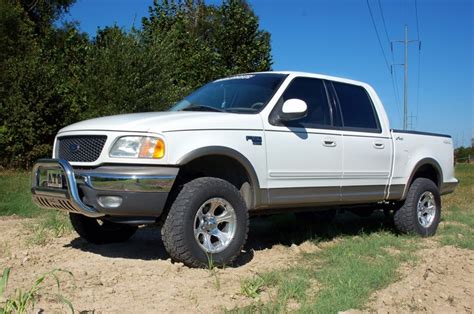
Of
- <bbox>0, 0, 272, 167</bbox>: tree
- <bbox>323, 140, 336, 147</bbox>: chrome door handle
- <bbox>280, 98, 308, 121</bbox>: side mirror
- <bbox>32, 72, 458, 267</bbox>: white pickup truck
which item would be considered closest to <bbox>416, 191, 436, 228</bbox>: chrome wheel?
<bbox>32, 72, 458, 267</bbox>: white pickup truck

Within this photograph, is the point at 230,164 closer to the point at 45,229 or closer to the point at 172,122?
the point at 172,122

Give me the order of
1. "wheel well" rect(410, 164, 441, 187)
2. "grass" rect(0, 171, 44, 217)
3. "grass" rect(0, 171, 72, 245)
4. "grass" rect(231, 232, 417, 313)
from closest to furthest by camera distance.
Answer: "grass" rect(231, 232, 417, 313) → "grass" rect(0, 171, 72, 245) → "wheel well" rect(410, 164, 441, 187) → "grass" rect(0, 171, 44, 217)

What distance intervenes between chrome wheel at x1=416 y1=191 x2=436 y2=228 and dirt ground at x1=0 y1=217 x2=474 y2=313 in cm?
116

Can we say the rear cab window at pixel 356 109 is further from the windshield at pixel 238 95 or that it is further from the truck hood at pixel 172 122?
the truck hood at pixel 172 122

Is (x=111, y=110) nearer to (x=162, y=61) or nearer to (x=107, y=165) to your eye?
(x=162, y=61)

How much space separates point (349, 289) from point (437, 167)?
159 inches

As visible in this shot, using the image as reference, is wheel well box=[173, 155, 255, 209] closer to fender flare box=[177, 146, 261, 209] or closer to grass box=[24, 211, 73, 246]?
fender flare box=[177, 146, 261, 209]

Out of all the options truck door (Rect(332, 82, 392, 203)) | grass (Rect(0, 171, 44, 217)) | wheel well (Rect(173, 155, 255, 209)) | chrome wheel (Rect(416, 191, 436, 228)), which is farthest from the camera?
grass (Rect(0, 171, 44, 217))

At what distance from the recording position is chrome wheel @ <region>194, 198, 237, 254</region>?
4.83 meters

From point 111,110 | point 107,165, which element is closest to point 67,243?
point 107,165

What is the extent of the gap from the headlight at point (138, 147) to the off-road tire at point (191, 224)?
43cm

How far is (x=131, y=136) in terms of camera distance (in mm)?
4621

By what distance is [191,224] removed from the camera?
4.67 metres

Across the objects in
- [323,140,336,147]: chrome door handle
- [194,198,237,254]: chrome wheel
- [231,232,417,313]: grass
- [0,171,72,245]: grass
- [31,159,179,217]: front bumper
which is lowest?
[231,232,417,313]: grass
